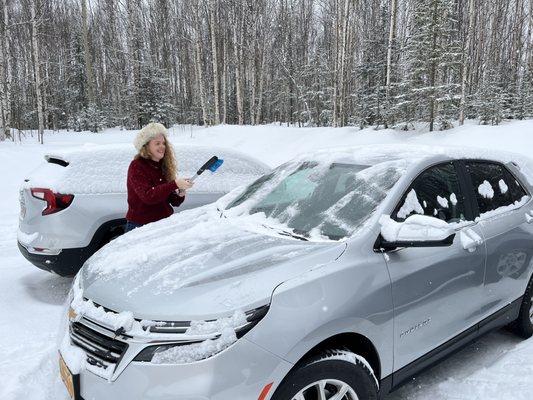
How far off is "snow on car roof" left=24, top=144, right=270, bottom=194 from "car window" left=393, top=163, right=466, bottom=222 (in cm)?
290

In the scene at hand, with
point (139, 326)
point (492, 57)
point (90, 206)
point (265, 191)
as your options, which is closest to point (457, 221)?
point (265, 191)

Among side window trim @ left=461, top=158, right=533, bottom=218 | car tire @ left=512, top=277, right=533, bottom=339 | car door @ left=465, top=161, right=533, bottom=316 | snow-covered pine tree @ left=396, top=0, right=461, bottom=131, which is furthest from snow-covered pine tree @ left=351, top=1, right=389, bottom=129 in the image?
car tire @ left=512, top=277, right=533, bottom=339

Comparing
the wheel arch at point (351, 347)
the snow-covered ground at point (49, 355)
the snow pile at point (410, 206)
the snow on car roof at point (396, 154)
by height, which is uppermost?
the snow on car roof at point (396, 154)

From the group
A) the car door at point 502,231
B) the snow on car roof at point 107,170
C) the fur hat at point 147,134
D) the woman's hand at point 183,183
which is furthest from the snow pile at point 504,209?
the snow on car roof at point 107,170

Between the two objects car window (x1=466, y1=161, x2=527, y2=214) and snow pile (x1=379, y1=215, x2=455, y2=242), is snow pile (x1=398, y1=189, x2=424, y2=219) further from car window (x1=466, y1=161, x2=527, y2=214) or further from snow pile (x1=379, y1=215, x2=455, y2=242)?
car window (x1=466, y1=161, x2=527, y2=214)

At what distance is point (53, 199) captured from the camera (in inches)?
178

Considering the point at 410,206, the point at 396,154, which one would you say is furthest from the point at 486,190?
the point at 410,206

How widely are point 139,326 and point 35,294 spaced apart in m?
→ 3.50

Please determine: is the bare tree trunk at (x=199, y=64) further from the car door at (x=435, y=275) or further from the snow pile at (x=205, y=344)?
the snow pile at (x=205, y=344)

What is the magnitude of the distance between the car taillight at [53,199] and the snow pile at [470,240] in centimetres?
372

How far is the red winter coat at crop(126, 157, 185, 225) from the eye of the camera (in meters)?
3.68

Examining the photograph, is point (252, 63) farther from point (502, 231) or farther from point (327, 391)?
point (327, 391)

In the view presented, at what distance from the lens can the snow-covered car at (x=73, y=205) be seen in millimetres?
4484

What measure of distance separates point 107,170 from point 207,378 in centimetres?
363
